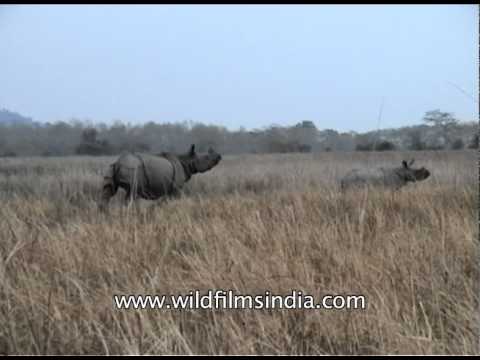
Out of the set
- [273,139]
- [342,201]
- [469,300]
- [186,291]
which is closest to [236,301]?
[186,291]

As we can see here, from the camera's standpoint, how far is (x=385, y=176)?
1020 cm

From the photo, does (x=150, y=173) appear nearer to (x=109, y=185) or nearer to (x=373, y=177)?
(x=109, y=185)

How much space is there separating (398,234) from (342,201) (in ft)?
4.41

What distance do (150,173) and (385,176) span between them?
219 inches

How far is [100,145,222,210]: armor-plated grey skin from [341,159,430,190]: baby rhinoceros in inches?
143

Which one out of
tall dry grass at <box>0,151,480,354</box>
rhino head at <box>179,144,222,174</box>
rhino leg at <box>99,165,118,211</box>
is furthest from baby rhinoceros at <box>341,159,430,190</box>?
tall dry grass at <box>0,151,480,354</box>

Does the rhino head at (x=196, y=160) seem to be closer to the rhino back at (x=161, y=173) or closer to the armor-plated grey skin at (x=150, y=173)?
the armor-plated grey skin at (x=150, y=173)

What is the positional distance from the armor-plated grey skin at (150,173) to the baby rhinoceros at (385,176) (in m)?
3.63

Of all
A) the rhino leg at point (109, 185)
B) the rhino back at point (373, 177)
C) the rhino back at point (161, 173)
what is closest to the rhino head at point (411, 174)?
the rhino back at point (373, 177)

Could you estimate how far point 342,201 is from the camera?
156 inches

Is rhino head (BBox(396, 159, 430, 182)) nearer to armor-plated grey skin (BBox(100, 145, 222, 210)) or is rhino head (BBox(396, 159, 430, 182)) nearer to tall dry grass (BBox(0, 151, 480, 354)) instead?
armor-plated grey skin (BBox(100, 145, 222, 210))

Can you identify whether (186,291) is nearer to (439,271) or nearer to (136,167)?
(439,271)

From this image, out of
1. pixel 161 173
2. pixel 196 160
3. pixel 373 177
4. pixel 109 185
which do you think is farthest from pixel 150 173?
pixel 373 177

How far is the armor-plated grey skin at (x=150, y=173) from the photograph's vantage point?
7324mm
